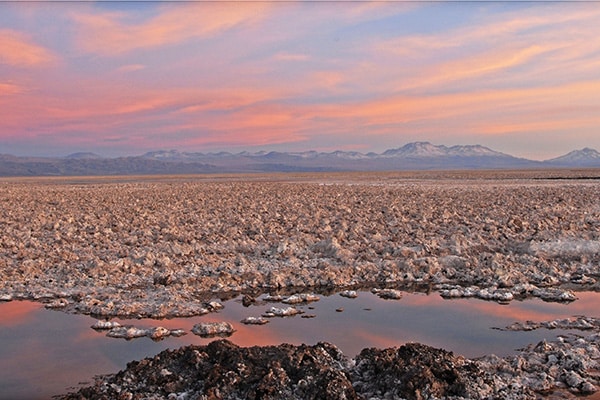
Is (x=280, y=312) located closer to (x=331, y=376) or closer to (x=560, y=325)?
(x=331, y=376)

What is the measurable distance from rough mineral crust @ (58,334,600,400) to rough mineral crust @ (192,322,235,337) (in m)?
1.43

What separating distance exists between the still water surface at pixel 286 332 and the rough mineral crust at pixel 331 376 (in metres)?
0.65

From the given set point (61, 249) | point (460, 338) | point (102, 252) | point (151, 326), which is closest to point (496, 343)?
point (460, 338)

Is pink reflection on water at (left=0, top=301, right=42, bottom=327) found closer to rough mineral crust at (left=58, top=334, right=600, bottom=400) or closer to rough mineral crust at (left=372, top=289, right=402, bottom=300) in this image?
rough mineral crust at (left=58, top=334, right=600, bottom=400)

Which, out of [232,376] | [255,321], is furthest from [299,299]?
[232,376]

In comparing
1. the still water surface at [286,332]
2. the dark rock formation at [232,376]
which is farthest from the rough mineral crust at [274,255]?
the dark rock formation at [232,376]

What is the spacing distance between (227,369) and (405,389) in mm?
1519

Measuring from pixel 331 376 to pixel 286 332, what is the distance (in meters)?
→ 2.23

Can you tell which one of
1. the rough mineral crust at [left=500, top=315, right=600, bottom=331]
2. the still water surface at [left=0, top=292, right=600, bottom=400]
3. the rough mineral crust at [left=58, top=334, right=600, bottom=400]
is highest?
the rough mineral crust at [left=58, top=334, right=600, bottom=400]

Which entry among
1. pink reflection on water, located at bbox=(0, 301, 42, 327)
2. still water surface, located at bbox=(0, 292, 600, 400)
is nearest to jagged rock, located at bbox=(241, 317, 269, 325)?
still water surface, located at bbox=(0, 292, 600, 400)

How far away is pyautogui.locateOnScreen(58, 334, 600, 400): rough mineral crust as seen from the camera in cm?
498

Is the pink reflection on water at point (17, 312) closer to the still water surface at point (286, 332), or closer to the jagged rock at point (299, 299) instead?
the still water surface at point (286, 332)

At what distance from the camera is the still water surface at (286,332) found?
19.7ft

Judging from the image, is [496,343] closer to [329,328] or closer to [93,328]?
[329,328]
